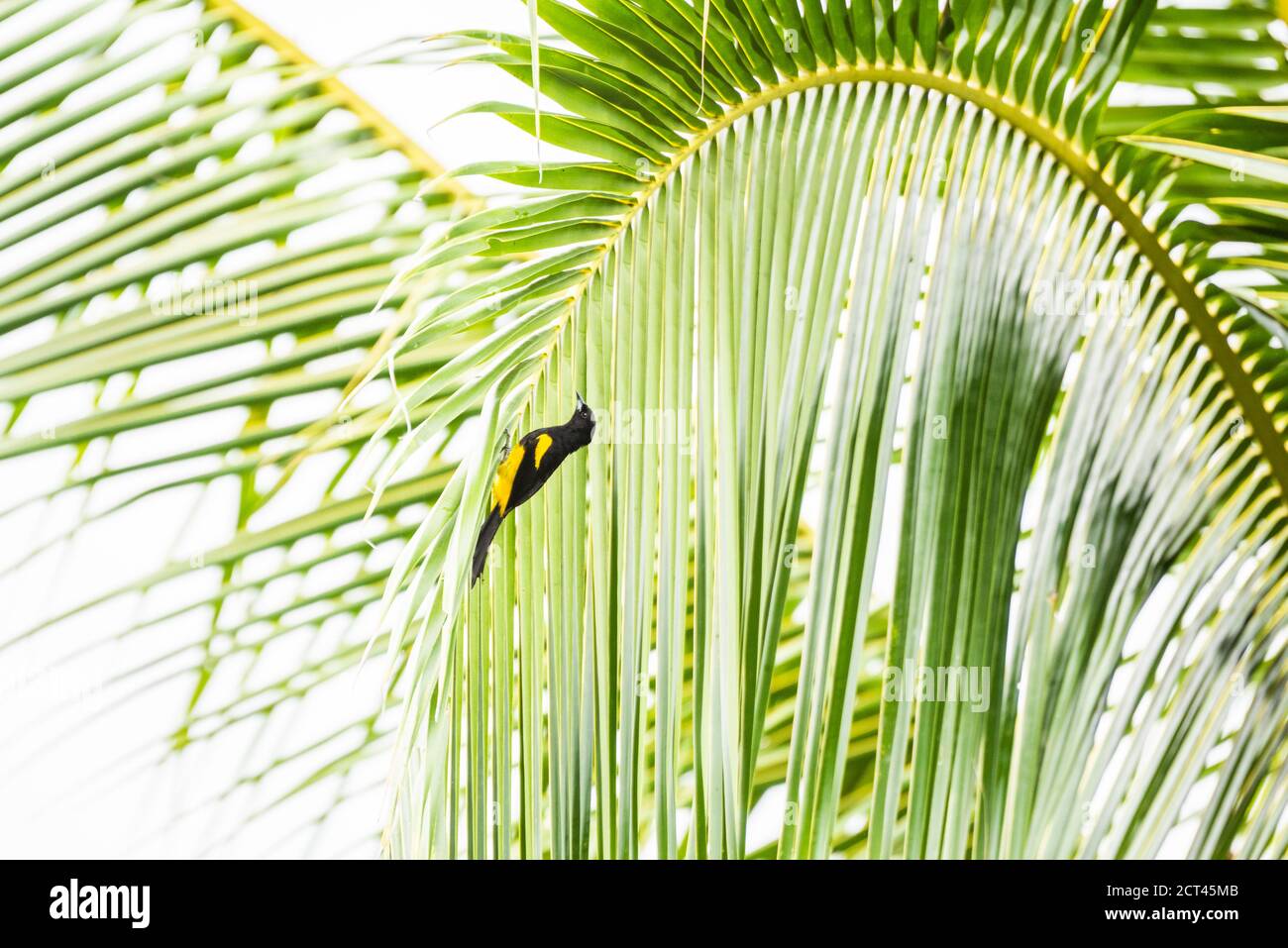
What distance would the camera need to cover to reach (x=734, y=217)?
0.44m

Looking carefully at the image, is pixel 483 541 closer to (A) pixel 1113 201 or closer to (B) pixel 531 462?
(B) pixel 531 462

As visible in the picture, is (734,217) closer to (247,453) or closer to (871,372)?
(871,372)

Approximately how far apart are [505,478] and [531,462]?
1cm

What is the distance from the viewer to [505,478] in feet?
1.41

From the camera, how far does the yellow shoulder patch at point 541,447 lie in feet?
1.42
